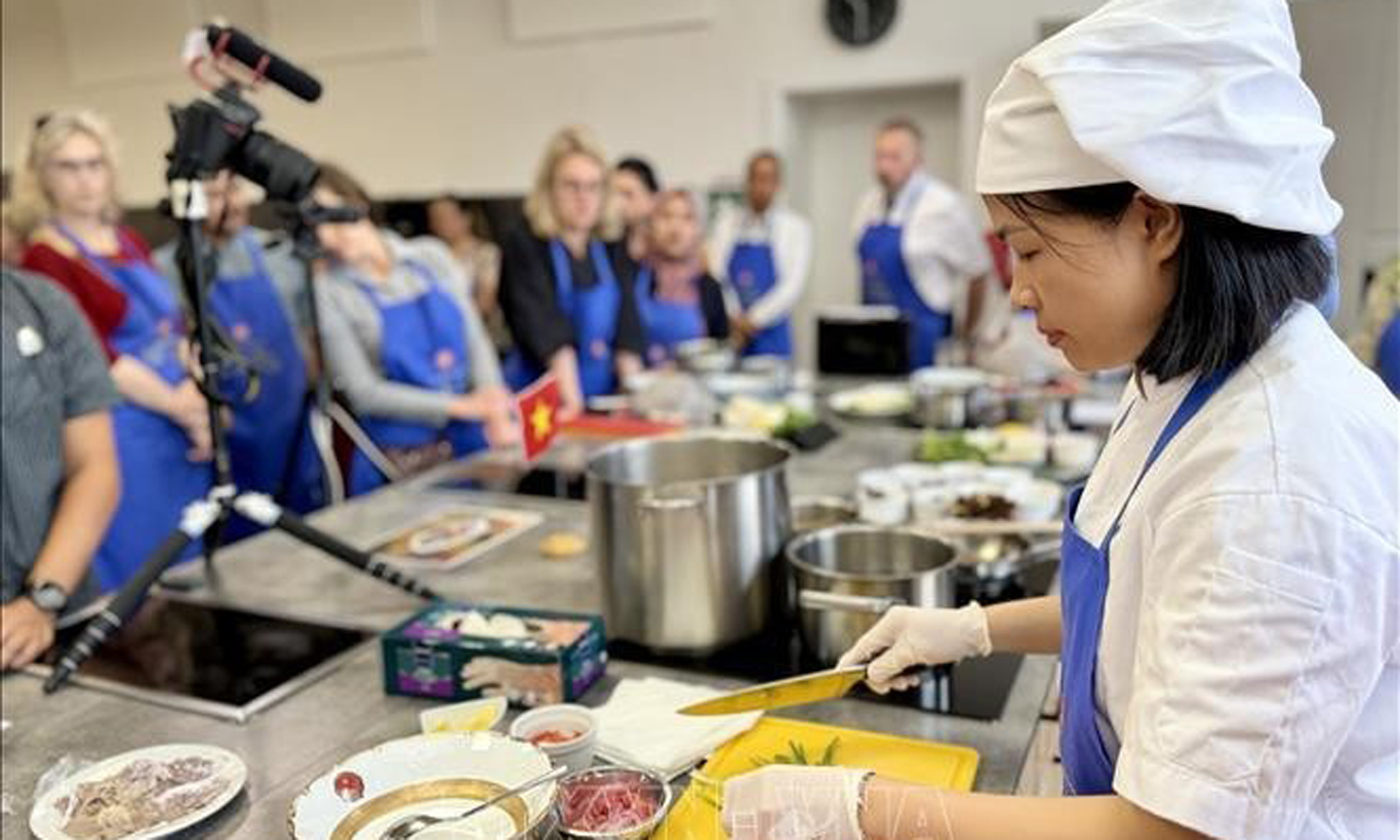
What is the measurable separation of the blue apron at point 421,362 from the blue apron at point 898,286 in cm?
247

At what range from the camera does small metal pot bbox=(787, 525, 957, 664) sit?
121cm

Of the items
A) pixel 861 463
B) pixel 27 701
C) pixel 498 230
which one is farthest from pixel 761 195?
pixel 27 701

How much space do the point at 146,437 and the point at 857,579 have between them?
7.68 feet

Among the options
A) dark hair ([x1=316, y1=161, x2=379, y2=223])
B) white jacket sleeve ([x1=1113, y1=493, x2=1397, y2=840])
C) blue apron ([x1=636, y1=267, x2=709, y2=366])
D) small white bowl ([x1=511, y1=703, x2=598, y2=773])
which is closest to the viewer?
white jacket sleeve ([x1=1113, y1=493, x2=1397, y2=840])

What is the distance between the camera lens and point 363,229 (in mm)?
2902

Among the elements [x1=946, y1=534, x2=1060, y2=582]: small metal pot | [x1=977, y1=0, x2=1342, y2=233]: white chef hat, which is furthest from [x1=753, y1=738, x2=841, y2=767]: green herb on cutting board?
[x1=977, y1=0, x2=1342, y2=233]: white chef hat

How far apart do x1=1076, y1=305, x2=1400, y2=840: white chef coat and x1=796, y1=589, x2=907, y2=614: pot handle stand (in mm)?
453

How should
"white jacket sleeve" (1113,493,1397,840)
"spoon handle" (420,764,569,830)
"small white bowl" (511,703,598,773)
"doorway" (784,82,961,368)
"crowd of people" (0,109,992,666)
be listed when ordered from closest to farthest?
1. "white jacket sleeve" (1113,493,1397,840)
2. "spoon handle" (420,764,569,830)
3. "small white bowl" (511,703,598,773)
4. "crowd of people" (0,109,992,666)
5. "doorway" (784,82,961,368)

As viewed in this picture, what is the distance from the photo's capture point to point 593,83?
585cm

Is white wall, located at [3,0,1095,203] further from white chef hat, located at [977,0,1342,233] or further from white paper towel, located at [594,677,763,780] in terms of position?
white chef hat, located at [977,0,1342,233]

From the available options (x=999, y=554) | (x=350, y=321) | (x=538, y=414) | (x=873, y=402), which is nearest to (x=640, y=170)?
(x=350, y=321)

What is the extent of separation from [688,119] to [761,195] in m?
0.81

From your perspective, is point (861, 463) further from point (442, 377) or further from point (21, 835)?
point (21, 835)

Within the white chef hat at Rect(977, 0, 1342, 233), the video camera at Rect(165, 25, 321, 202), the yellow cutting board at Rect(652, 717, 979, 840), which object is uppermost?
the video camera at Rect(165, 25, 321, 202)
